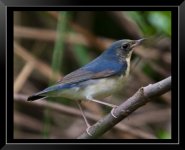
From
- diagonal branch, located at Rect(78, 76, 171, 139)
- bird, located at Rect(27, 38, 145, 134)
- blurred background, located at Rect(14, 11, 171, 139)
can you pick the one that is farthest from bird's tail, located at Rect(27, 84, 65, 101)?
blurred background, located at Rect(14, 11, 171, 139)

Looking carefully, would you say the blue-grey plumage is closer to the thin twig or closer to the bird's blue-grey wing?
the bird's blue-grey wing

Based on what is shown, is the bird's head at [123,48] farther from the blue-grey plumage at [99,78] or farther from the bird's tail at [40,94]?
the bird's tail at [40,94]

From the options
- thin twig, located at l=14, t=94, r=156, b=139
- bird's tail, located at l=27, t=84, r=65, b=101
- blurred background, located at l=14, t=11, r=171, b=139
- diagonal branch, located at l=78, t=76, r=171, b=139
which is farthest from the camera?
blurred background, located at l=14, t=11, r=171, b=139

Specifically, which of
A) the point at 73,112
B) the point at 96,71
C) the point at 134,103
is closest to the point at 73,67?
the point at 73,112

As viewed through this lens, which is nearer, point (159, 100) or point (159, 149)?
point (159, 149)

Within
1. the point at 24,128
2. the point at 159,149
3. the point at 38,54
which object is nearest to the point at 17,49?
the point at 38,54

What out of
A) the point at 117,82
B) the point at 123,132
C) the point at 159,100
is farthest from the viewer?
the point at 159,100

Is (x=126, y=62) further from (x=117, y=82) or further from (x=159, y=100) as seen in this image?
(x=159, y=100)

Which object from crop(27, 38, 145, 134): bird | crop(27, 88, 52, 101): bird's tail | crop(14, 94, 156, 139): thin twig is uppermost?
crop(27, 38, 145, 134): bird
